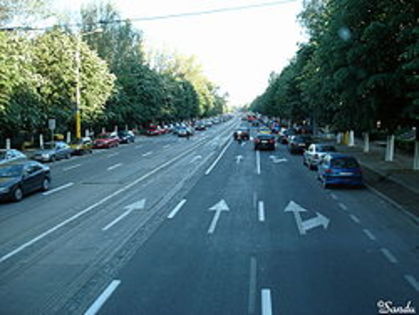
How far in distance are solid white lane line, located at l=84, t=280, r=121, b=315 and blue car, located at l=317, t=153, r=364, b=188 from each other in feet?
42.9

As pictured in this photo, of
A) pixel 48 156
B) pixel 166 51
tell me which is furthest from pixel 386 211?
pixel 166 51

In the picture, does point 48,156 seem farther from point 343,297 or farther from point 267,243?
point 343,297

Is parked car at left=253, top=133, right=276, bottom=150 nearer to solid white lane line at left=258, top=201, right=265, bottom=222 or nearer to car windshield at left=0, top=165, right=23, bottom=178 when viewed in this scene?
solid white lane line at left=258, top=201, right=265, bottom=222

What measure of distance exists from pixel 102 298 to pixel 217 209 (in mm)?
7939

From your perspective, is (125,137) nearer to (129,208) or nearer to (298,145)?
(298,145)

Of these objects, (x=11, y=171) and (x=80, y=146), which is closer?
(x=11, y=171)

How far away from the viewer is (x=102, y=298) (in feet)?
24.9

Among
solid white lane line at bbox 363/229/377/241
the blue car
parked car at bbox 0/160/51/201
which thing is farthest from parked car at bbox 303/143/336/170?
parked car at bbox 0/160/51/201

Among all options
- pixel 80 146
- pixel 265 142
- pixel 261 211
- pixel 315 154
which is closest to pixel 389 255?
pixel 261 211

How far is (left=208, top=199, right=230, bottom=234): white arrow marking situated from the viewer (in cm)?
1271

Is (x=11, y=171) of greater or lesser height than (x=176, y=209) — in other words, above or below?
above

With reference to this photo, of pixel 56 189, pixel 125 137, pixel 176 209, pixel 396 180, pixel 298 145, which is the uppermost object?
pixel 298 145

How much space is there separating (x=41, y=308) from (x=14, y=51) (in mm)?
30164

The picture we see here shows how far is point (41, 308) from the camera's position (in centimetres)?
725
